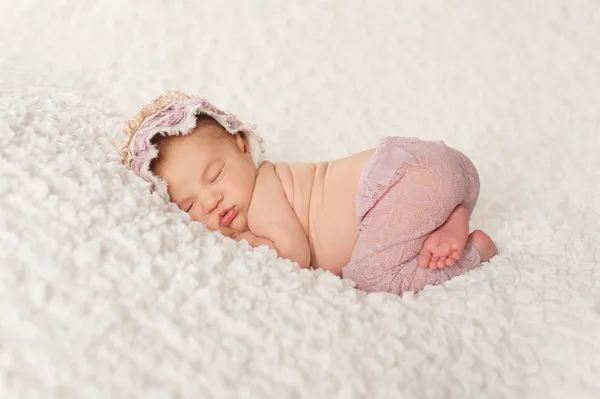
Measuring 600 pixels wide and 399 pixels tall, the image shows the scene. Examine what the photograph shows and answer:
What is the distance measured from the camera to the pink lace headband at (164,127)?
1123 millimetres

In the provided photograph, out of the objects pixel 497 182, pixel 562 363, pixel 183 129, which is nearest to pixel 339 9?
pixel 497 182

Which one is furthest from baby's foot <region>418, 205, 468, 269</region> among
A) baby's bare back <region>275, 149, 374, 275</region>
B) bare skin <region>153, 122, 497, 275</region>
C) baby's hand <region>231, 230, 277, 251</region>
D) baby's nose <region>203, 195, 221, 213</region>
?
baby's nose <region>203, 195, 221, 213</region>

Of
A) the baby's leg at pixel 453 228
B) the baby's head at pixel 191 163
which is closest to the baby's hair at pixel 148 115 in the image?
the baby's head at pixel 191 163

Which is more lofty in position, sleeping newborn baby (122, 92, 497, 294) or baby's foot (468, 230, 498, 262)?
sleeping newborn baby (122, 92, 497, 294)

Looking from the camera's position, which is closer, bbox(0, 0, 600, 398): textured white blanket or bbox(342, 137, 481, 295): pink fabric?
bbox(0, 0, 600, 398): textured white blanket

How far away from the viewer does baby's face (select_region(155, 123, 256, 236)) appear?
1155 mm

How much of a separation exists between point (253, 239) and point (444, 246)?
0.33 m

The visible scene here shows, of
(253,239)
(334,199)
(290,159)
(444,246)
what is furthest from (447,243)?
(290,159)

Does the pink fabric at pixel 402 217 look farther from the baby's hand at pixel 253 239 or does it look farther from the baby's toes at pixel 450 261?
the baby's hand at pixel 253 239

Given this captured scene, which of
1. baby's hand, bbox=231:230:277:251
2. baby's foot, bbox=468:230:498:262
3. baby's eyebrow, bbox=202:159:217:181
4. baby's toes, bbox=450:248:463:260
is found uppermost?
baby's eyebrow, bbox=202:159:217:181

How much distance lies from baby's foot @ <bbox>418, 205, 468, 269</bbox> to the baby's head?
0.33 meters

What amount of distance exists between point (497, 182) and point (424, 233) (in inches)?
18.3

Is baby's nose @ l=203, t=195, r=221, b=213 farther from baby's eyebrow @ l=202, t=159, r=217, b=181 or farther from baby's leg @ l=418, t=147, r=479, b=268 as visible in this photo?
baby's leg @ l=418, t=147, r=479, b=268

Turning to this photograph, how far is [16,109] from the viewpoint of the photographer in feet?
3.52
